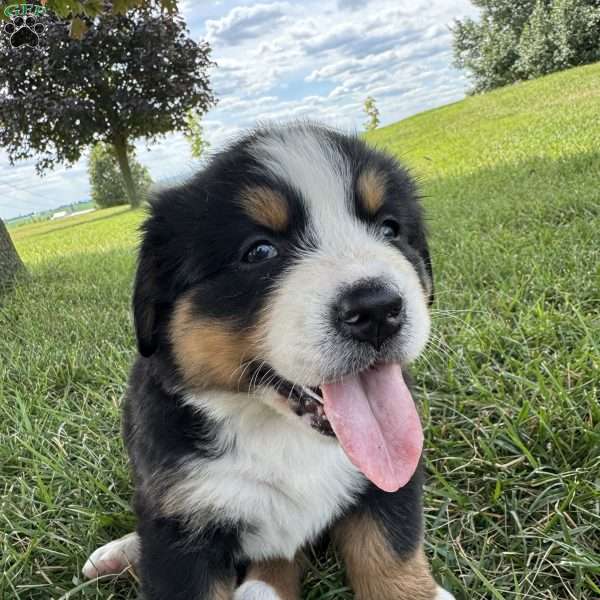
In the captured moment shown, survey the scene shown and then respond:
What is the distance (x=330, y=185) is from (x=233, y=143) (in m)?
0.43

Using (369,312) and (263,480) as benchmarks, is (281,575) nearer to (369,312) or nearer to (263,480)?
(263,480)

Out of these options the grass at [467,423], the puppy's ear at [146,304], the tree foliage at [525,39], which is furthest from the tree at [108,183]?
the puppy's ear at [146,304]

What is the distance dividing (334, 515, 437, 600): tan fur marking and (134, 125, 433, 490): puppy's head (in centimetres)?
52

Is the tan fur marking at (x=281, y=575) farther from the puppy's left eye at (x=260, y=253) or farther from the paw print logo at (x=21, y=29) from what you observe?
the paw print logo at (x=21, y=29)

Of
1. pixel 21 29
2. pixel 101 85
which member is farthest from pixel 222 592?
pixel 101 85

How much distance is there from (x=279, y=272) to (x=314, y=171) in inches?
12.6

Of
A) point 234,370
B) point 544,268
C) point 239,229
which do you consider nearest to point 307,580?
point 234,370

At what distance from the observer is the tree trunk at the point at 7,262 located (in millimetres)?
6312

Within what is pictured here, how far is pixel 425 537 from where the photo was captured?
2.03 metres

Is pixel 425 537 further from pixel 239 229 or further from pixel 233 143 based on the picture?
pixel 233 143

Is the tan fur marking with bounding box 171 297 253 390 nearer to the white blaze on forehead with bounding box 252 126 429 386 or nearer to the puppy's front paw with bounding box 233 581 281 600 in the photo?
the white blaze on forehead with bounding box 252 126 429 386

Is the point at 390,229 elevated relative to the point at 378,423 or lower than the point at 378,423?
elevated

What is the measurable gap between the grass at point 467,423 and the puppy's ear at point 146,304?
0.34 metres

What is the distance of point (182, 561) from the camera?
A: 5.86 feet
